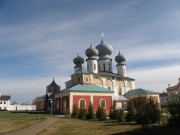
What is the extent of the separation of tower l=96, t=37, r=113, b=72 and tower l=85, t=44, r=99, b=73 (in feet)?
15.8

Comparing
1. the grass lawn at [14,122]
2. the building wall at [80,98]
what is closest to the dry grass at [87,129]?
the grass lawn at [14,122]

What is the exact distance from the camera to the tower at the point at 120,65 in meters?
64.3

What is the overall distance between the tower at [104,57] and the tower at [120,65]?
268cm

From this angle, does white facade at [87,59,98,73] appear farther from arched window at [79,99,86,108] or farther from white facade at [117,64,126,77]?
arched window at [79,99,86,108]

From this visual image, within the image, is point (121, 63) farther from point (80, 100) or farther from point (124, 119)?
point (124, 119)

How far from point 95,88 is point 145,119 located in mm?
27487

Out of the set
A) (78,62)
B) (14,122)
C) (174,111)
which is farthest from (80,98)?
(174,111)

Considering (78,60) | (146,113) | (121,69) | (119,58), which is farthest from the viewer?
(119,58)

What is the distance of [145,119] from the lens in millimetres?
19625

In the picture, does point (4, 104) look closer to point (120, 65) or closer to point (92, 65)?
point (92, 65)

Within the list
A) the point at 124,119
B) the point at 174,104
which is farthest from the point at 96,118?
the point at 174,104

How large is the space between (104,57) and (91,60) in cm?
639

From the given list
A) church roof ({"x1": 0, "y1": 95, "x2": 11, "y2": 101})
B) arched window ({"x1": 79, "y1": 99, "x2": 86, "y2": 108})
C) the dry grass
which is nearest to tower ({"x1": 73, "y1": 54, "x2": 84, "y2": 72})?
arched window ({"x1": 79, "y1": 99, "x2": 86, "y2": 108})

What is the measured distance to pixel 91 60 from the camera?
58.2 metres
